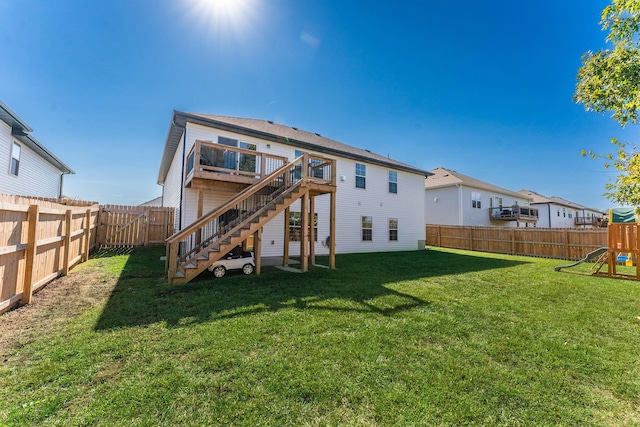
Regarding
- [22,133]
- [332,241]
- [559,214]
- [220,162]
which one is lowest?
[332,241]

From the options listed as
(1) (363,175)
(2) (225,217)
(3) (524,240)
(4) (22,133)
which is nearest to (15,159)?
(4) (22,133)

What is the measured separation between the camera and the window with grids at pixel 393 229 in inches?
593

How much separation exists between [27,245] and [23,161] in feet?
38.1

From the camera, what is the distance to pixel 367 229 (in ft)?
46.2

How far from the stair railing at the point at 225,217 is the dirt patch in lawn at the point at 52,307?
4.62ft

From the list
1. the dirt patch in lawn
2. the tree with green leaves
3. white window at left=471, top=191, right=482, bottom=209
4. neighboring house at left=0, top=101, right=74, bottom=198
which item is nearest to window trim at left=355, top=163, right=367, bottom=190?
the tree with green leaves

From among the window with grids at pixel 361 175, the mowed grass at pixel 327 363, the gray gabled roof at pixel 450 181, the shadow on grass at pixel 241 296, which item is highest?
the gray gabled roof at pixel 450 181

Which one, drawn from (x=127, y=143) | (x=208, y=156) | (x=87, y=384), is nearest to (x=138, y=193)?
(x=127, y=143)

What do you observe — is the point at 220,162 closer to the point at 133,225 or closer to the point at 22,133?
the point at 133,225

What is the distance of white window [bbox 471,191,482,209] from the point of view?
22.3 metres

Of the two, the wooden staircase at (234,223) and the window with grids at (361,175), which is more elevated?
the window with grids at (361,175)

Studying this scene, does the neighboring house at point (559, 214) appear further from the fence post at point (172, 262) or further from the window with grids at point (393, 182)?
the fence post at point (172, 262)

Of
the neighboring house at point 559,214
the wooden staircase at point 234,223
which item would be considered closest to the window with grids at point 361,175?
the wooden staircase at point 234,223

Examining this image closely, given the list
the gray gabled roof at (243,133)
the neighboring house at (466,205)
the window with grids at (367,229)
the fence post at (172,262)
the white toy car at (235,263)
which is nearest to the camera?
the fence post at (172,262)
